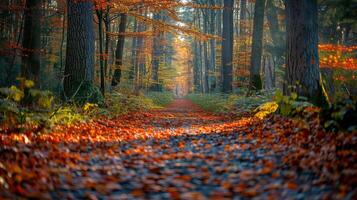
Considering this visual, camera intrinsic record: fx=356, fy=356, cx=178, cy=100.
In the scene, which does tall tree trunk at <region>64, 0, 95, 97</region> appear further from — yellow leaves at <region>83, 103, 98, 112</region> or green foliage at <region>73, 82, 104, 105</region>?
yellow leaves at <region>83, 103, 98, 112</region>

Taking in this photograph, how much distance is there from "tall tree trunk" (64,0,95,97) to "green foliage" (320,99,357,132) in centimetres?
721

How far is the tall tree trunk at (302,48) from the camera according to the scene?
815cm

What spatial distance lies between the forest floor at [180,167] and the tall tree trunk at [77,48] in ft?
12.4

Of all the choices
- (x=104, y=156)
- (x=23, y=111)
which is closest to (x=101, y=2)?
(x=23, y=111)

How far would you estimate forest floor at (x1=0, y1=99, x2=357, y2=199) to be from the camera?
3584 millimetres

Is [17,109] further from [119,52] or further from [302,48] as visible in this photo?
[119,52]

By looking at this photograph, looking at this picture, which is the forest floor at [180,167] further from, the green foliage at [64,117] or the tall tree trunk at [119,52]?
the tall tree trunk at [119,52]

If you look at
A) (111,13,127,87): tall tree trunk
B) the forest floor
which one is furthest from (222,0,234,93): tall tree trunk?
the forest floor

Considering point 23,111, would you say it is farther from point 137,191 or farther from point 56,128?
point 137,191

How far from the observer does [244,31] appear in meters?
30.2

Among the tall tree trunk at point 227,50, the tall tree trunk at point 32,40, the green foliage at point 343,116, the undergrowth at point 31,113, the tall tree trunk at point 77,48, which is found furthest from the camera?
the tall tree trunk at point 227,50

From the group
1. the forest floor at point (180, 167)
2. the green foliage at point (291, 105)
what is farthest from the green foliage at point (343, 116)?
the green foliage at point (291, 105)

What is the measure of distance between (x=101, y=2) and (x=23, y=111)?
21.3 feet

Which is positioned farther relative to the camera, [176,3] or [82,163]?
[176,3]
